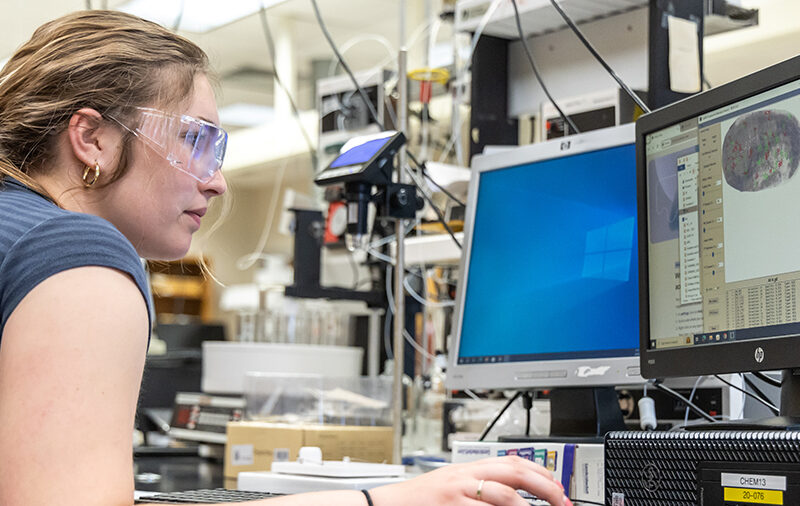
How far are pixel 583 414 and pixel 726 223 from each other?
48 centimetres

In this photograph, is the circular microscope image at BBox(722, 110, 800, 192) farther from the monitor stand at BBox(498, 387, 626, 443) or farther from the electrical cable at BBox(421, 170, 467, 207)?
the electrical cable at BBox(421, 170, 467, 207)

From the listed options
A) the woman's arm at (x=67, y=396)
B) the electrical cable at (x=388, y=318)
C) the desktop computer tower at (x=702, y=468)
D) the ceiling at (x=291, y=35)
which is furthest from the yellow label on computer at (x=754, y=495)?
the ceiling at (x=291, y=35)

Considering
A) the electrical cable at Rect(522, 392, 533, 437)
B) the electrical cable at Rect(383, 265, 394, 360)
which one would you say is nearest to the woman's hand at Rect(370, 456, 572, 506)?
the electrical cable at Rect(522, 392, 533, 437)

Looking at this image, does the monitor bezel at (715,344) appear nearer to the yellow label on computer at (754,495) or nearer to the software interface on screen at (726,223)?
the software interface on screen at (726,223)

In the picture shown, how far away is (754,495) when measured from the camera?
89 centimetres

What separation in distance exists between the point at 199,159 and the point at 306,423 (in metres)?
1.12

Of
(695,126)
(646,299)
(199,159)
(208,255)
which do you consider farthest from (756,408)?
(208,255)

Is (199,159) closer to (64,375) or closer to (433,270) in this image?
(64,375)

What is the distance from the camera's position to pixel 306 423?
7.07 ft

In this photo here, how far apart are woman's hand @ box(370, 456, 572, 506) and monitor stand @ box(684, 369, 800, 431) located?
0.26m

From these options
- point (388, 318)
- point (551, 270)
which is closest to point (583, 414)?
point (551, 270)

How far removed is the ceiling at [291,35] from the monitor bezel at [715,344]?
3.76 metres

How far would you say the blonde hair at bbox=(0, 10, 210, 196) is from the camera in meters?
1.02

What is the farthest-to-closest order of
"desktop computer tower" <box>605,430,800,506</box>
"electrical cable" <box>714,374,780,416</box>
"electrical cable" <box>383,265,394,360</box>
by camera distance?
1. "electrical cable" <box>383,265,394,360</box>
2. "electrical cable" <box>714,374,780,416</box>
3. "desktop computer tower" <box>605,430,800,506</box>
